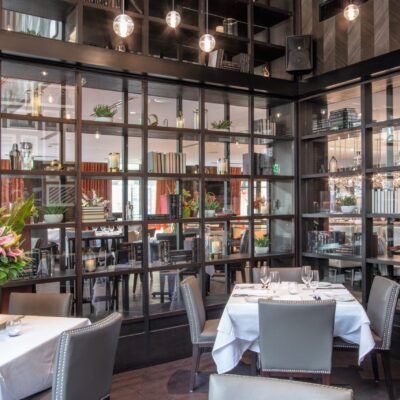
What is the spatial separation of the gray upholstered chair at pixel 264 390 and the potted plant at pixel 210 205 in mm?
3096

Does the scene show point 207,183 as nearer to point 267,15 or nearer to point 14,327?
point 267,15

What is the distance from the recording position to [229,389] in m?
1.46

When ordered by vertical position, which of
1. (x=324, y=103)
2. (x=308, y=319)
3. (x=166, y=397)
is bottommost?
(x=166, y=397)

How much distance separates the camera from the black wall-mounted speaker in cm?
471

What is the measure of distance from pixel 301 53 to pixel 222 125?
1174 millimetres

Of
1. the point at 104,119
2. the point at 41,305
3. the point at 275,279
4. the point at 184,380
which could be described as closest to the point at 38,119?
the point at 104,119

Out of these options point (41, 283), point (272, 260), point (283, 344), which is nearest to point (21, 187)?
point (41, 283)

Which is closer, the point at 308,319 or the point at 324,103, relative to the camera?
the point at 308,319

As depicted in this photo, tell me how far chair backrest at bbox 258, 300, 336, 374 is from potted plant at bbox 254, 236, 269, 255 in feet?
6.80

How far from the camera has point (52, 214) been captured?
12.3 feet

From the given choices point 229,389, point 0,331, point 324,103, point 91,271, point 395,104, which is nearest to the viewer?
point 229,389

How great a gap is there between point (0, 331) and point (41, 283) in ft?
3.98

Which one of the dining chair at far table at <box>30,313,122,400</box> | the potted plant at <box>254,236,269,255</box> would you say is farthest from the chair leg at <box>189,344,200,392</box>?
the potted plant at <box>254,236,269,255</box>

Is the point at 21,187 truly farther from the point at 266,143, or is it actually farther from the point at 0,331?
the point at 266,143
